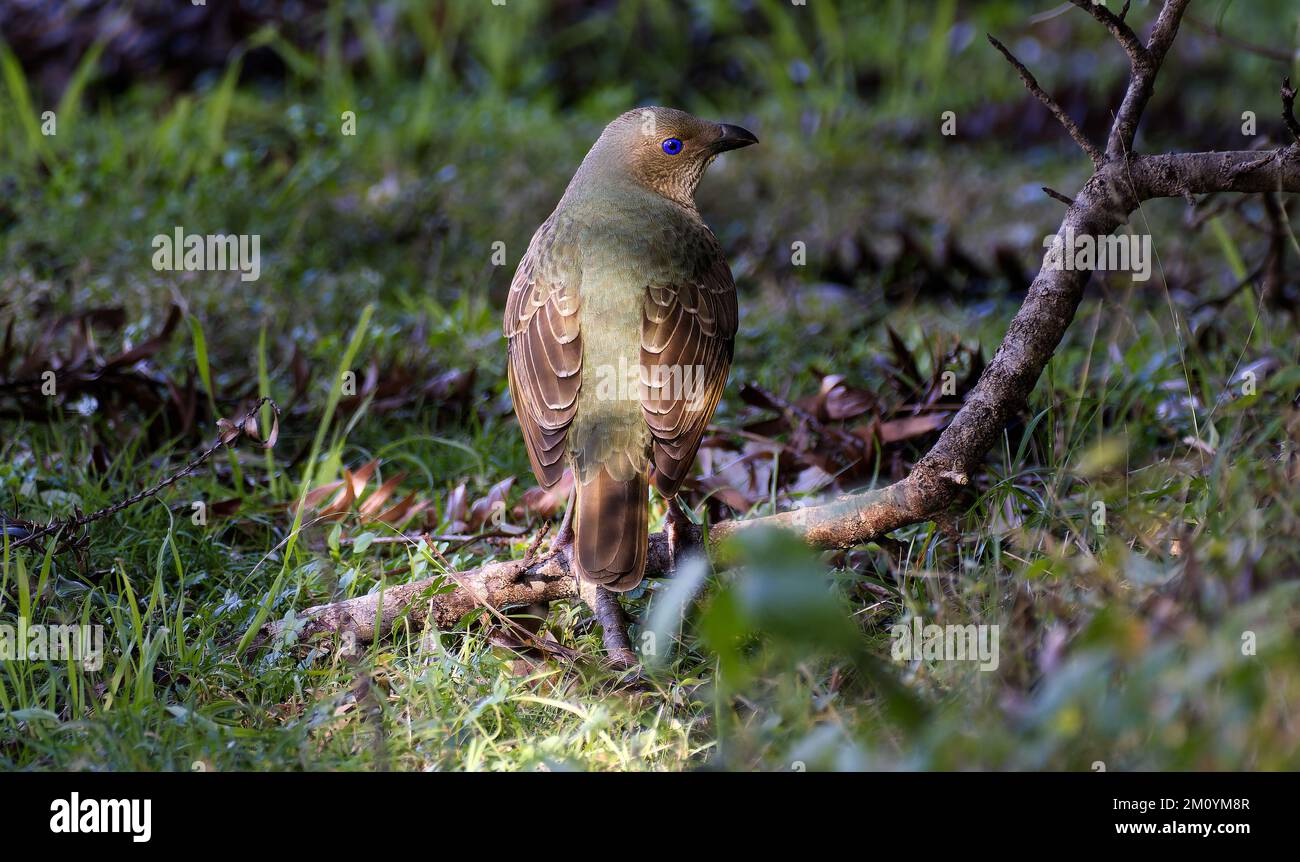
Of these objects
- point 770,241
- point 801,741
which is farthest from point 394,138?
point 801,741

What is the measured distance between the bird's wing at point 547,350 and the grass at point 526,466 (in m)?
0.50

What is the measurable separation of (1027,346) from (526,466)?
2022mm

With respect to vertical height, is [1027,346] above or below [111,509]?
above

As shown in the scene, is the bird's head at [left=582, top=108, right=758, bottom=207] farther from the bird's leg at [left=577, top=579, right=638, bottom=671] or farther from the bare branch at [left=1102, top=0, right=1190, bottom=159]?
the bird's leg at [left=577, top=579, right=638, bottom=671]

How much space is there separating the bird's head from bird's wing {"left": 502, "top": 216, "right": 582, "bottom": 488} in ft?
1.37

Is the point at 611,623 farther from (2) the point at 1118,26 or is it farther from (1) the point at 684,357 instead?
(2) the point at 1118,26

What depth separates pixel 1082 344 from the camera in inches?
225

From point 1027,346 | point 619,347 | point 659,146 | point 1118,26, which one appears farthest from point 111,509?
point 1118,26

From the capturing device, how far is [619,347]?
3945mm

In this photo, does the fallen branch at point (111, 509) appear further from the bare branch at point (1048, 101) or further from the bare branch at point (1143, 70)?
the bare branch at point (1143, 70)

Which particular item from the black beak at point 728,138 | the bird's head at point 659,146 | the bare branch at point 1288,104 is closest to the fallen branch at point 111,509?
the bird's head at point 659,146

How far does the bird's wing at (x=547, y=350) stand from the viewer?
12.6 ft

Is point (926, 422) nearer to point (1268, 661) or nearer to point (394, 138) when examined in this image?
point (1268, 661)
